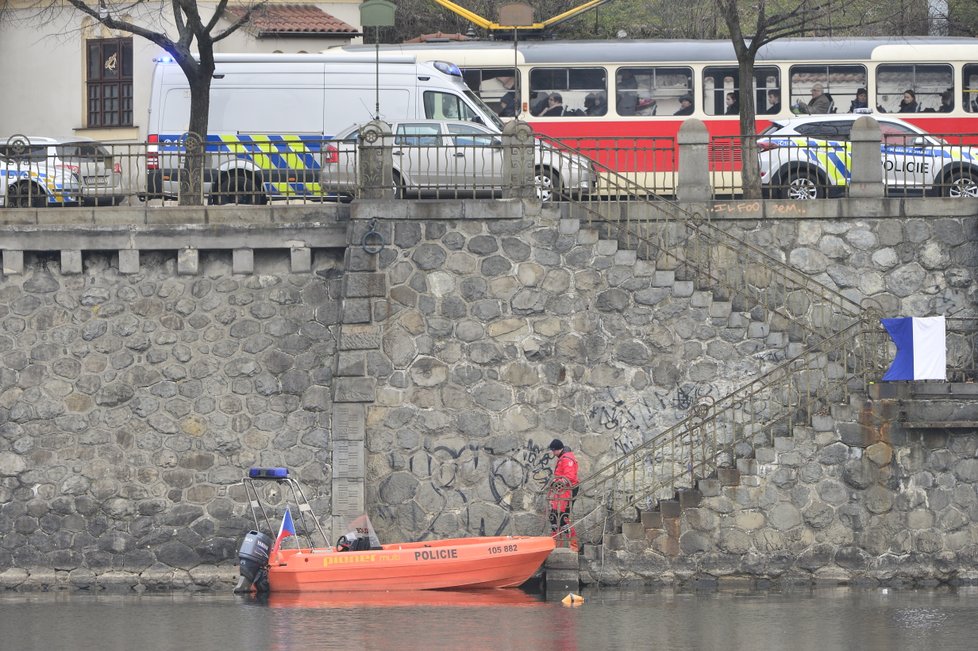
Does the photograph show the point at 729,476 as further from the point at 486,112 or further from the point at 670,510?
the point at 486,112

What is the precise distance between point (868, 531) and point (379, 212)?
7156 mm

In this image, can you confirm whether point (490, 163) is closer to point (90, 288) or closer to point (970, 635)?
point (90, 288)

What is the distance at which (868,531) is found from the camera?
21969 millimetres

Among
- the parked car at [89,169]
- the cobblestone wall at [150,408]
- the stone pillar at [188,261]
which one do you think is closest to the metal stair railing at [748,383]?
the cobblestone wall at [150,408]

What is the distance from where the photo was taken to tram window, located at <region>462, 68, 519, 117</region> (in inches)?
1188

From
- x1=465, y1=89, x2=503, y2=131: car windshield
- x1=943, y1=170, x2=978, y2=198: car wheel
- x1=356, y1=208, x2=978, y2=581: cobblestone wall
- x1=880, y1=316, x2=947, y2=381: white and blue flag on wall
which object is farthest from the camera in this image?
x1=465, y1=89, x2=503, y2=131: car windshield

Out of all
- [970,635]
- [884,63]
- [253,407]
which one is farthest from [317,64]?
[970,635]

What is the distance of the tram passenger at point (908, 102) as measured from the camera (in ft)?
98.2

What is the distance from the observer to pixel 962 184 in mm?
23984

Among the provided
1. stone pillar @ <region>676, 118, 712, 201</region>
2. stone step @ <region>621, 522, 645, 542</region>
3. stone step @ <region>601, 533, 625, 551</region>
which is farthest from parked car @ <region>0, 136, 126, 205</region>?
stone step @ <region>621, 522, 645, 542</region>

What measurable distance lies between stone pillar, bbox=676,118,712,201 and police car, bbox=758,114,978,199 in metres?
0.86

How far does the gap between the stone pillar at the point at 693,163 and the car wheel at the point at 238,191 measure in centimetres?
544

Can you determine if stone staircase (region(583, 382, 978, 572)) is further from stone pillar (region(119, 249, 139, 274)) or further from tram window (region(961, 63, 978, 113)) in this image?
tram window (region(961, 63, 978, 113))

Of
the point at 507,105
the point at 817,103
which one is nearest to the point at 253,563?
the point at 507,105
